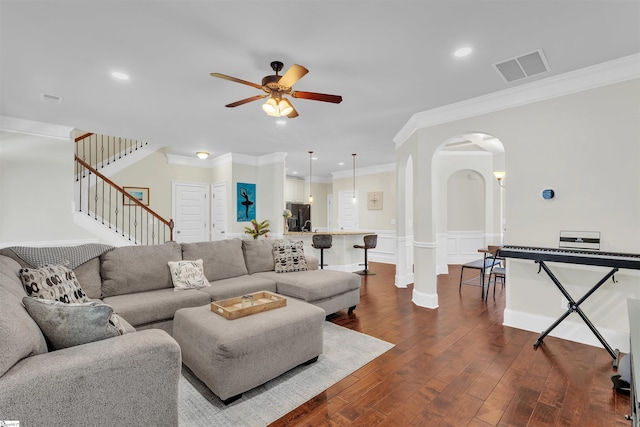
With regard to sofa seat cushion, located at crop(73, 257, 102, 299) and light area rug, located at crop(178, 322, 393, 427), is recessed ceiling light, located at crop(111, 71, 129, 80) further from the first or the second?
light area rug, located at crop(178, 322, 393, 427)

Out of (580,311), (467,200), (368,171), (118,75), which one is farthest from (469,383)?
(368,171)

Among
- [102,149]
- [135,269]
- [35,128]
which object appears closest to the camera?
[135,269]

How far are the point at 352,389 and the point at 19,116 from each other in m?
5.61

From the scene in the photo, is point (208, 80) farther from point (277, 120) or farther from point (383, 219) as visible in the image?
point (383, 219)

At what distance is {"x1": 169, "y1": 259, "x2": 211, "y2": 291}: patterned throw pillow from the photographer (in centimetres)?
331

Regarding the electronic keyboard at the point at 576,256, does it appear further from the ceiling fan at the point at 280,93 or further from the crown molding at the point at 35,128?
the crown molding at the point at 35,128

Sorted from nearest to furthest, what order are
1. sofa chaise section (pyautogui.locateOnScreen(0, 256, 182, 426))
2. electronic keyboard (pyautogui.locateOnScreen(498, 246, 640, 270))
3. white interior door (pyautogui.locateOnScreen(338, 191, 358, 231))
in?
sofa chaise section (pyautogui.locateOnScreen(0, 256, 182, 426)) < electronic keyboard (pyautogui.locateOnScreen(498, 246, 640, 270)) < white interior door (pyautogui.locateOnScreen(338, 191, 358, 231))

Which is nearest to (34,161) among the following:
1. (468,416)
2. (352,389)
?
(352,389)

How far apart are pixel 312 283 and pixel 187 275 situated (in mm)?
1454

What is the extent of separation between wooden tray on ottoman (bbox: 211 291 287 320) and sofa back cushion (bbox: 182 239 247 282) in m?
1.13

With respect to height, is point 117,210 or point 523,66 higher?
point 523,66

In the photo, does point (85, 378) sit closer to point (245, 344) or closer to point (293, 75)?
point (245, 344)

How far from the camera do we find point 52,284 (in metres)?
2.31

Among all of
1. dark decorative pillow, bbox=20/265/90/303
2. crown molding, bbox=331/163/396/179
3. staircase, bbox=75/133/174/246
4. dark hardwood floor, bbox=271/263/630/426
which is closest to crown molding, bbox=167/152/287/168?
staircase, bbox=75/133/174/246
